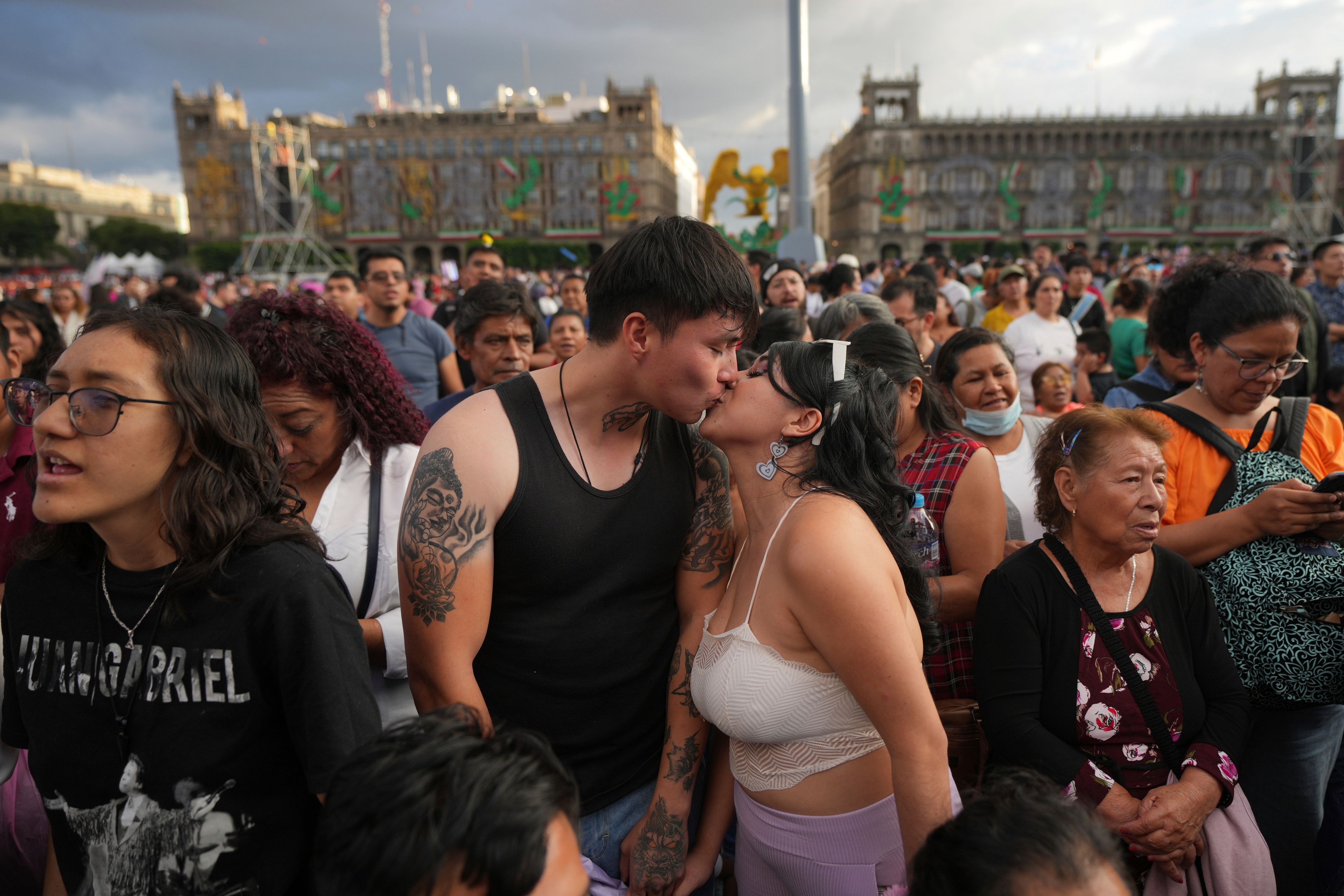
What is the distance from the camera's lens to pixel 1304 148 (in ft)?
190

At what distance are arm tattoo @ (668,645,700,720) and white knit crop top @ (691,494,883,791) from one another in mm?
135

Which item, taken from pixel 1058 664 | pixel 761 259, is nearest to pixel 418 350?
pixel 1058 664

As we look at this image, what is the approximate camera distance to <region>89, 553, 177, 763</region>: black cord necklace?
4.63ft

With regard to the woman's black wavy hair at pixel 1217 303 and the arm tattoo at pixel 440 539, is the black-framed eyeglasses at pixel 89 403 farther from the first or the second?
the woman's black wavy hair at pixel 1217 303

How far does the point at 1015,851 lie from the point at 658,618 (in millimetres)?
986

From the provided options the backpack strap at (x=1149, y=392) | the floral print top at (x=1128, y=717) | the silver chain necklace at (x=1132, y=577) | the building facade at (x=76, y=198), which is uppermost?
the building facade at (x=76, y=198)

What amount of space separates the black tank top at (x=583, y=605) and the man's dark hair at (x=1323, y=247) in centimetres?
705

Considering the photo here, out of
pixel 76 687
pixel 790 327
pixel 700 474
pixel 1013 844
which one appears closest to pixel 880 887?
pixel 1013 844

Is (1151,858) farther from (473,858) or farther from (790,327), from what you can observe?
(790,327)

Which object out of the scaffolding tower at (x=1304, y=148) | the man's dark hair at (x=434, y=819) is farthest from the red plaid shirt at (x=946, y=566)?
the scaffolding tower at (x=1304, y=148)

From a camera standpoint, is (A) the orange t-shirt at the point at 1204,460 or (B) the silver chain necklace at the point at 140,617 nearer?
(B) the silver chain necklace at the point at 140,617

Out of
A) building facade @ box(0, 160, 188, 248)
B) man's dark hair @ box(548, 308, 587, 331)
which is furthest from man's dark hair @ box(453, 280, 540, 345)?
building facade @ box(0, 160, 188, 248)

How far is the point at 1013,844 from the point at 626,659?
958 mm

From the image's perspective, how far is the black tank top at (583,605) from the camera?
177 centimetres
